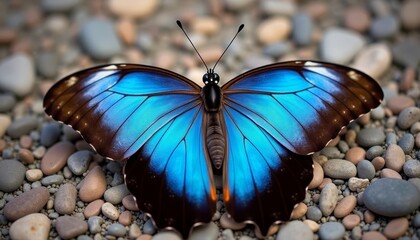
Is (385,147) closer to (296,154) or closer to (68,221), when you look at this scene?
(296,154)

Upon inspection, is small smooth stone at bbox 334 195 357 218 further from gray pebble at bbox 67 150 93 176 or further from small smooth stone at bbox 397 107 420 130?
gray pebble at bbox 67 150 93 176

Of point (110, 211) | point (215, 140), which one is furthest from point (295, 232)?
point (110, 211)

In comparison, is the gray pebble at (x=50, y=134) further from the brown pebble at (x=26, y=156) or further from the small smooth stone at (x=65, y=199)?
the small smooth stone at (x=65, y=199)

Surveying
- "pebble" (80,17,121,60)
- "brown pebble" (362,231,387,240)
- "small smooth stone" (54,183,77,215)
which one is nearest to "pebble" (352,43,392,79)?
"brown pebble" (362,231,387,240)

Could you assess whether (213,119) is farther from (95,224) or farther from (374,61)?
(374,61)

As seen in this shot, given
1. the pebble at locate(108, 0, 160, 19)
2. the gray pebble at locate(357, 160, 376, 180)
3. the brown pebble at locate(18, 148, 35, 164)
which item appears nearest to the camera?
the gray pebble at locate(357, 160, 376, 180)

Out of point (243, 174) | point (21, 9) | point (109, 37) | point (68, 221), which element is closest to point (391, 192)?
point (243, 174)
